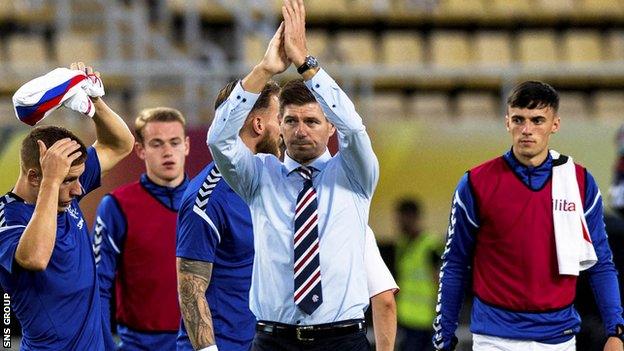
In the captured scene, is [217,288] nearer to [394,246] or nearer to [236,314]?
[236,314]

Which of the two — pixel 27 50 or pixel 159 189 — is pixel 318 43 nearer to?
pixel 27 50

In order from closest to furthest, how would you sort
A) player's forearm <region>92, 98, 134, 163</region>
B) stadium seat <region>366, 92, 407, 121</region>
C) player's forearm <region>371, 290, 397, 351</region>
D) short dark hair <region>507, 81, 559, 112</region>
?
player's forearm <region>371, 290, 397, 351</region>, player's forearm <region>92, 98, 134, 163</region>, short dark hair <region>507, 81, 559, 112</region>, stadium seat <region>366, 92, 407, 121</region>

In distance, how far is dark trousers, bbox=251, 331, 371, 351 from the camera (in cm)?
505

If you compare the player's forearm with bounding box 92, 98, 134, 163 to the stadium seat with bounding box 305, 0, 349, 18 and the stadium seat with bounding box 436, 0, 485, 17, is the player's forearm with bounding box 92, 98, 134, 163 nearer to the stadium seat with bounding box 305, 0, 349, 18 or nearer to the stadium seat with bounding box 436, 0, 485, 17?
the stadium seat with bounding box 305, 0, 349, 18

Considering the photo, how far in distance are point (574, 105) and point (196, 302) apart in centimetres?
1236

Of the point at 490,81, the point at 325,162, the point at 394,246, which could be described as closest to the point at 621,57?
the point at 490,81

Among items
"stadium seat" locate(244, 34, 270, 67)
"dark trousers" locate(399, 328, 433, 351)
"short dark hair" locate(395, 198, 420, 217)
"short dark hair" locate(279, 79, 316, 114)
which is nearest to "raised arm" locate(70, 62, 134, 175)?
"short dark hair" locate(279, 79, 316, 114)

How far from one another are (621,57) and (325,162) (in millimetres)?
13800

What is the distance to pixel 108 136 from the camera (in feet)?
19.0

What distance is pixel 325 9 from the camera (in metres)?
17.8

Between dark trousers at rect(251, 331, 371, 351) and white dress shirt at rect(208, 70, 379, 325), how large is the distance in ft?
0.25

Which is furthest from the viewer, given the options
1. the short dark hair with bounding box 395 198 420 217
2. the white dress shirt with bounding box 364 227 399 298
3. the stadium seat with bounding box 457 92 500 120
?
the stadium seat with bounding box 457 92 500 120

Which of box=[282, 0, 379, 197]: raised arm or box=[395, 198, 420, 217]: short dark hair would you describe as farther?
box=[395, 198, 420, 217]: short dark hair

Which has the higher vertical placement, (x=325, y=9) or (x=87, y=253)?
(x=325, y=9)
